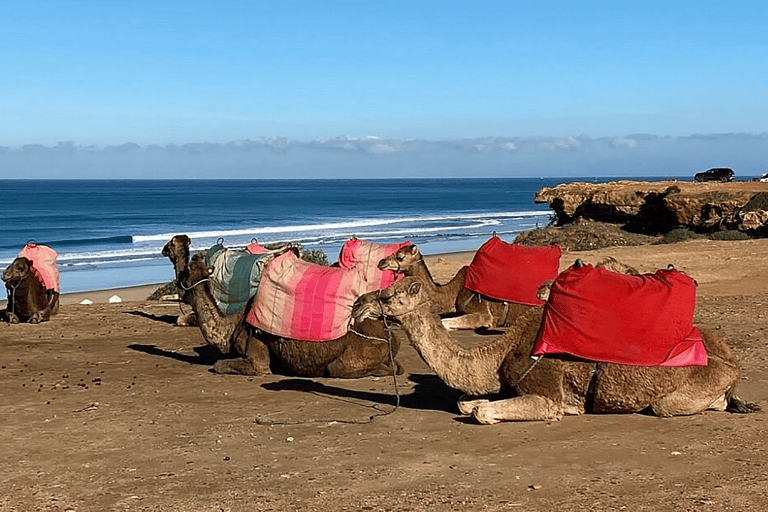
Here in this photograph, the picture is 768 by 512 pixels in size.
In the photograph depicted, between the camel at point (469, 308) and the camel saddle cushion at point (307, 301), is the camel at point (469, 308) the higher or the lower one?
the lower one

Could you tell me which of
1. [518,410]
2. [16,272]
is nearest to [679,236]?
[16,272]

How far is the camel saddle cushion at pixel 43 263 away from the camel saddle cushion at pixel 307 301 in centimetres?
758

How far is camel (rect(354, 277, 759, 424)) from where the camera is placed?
8742mm

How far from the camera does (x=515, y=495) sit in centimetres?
689

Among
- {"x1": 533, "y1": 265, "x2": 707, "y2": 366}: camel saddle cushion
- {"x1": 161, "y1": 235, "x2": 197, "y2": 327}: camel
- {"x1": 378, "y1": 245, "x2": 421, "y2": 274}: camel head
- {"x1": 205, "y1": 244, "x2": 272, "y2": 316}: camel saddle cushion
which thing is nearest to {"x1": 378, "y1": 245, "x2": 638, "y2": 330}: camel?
{"x1": 378, "y1": 245, "x2": 421, "y2": 274}: camel head

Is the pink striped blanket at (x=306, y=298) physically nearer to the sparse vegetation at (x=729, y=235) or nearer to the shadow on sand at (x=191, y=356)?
the shadow on sand at (x=191, y=356)

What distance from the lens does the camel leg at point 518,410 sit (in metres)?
8.73

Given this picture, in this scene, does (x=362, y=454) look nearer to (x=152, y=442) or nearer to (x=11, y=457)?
(x=152, y=442)

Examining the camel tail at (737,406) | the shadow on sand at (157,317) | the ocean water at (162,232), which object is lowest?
the ocean water at (162,232)

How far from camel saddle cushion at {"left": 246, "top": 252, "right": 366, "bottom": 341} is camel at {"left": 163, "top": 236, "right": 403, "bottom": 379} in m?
0.18

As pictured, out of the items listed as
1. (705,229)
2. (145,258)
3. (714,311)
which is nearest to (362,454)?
(714,311)

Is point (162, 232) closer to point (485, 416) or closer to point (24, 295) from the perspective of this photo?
point (24, 295)

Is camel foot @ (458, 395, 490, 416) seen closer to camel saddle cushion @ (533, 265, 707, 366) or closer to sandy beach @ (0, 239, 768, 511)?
sandy beach @ (0, 239, 768, 511)

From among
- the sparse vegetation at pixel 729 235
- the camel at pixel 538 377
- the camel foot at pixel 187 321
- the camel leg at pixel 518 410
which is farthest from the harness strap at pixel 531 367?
the sparse vegetation at pixel 729 235
